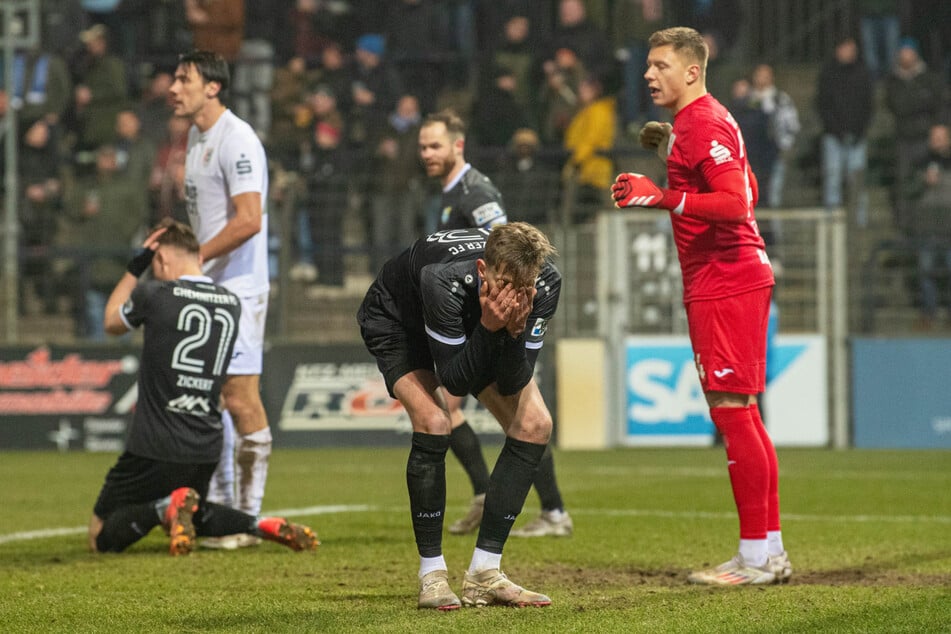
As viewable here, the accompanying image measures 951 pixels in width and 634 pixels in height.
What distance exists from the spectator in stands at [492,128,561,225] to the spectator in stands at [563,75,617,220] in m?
0.27

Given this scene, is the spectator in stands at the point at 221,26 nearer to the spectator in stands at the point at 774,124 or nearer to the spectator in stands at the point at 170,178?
the spectator in stands at the point at 170,178

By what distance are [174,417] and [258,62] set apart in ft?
39.1

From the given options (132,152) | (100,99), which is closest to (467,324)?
(132,152)

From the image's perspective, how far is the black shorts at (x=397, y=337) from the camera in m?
5.80

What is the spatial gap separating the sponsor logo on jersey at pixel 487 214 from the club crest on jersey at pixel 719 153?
202 cm

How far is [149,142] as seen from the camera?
17203 millimetres

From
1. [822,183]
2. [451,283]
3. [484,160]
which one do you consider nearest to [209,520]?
[451,283]

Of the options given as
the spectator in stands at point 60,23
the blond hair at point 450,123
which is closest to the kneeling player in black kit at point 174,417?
the blond hair at point 450,123

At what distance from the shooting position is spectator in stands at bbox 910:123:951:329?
1562 cm

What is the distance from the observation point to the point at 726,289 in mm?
6348

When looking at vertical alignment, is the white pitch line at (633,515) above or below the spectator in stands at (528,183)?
below

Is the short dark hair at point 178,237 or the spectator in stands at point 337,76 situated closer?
the short dark hair at point 178,237

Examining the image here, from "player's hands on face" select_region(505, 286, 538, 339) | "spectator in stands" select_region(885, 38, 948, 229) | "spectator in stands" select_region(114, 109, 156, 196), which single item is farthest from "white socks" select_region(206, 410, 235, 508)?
"spectator in stands" select_region(885, 38, 948, 229)

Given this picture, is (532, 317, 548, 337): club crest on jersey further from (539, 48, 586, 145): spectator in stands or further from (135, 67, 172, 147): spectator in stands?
(135, 67, 172, 147): spectator in stands
